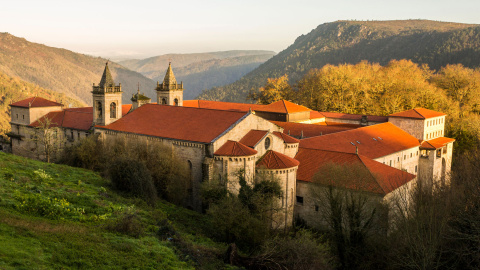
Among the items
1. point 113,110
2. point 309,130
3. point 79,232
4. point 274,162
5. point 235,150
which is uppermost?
point 113,110

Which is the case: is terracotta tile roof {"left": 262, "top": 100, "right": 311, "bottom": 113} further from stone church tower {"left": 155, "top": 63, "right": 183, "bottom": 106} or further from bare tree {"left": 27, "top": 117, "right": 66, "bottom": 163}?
bare tree {"left": 27, "top": 117, "right": 66, "bottom": 163}

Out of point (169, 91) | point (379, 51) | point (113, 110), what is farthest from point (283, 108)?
point (379, 51)

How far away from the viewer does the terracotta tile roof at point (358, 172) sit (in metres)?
29.6

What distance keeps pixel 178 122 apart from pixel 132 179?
10.7 meters

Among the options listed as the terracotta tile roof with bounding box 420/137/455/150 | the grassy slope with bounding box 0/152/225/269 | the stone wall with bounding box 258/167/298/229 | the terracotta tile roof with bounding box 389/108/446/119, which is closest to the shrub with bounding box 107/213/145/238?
the grassy slope with bounding box 0/152/225/269

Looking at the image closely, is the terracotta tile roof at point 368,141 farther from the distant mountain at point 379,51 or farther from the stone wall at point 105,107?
the distant mountain at point 379,51

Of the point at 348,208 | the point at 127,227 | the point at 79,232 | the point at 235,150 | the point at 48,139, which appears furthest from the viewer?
the point at 48,139

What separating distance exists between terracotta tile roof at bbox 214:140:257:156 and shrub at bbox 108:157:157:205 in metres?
6.01

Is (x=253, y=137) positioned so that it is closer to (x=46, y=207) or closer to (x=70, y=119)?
(x=46, y=207)

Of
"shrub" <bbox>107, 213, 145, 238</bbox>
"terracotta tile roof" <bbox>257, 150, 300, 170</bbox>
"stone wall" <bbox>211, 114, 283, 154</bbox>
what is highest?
"stone wall" <bbox>211, 114, 283, 154</bbox>

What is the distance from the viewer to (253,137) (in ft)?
111

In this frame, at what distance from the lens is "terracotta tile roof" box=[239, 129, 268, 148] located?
1300 inches

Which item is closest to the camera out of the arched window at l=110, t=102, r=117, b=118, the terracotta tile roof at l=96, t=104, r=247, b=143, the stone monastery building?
the stone monastery building

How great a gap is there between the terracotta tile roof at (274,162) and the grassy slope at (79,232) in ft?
23.1
